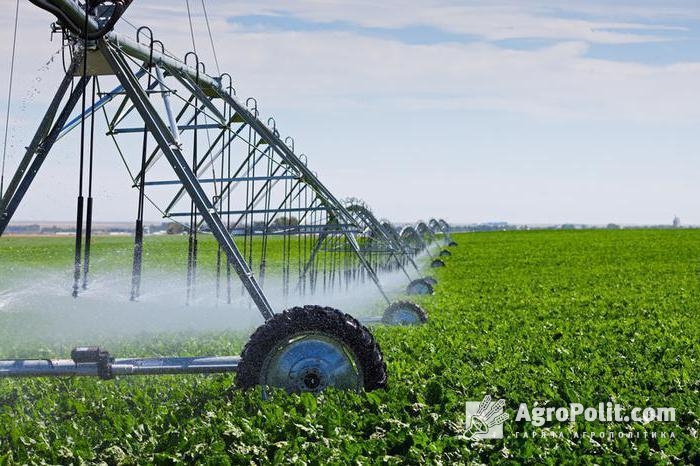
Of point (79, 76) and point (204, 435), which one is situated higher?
point (79, 76)

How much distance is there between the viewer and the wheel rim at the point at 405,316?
1234 cm

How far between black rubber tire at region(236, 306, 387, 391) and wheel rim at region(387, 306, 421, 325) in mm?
6280

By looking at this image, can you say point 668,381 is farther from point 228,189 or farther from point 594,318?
point 594,318

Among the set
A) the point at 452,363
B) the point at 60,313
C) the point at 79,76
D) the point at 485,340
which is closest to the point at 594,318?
the point at 485,340

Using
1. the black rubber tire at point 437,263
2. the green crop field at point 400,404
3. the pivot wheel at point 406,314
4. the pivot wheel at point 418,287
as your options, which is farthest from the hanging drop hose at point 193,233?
the black rubber tire at point 437,263

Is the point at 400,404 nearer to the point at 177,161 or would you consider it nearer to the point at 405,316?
the point at 177,161

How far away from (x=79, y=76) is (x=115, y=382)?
100 inches

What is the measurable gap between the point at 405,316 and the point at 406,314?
3 cm

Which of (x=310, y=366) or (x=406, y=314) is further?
(x=406, y=314)

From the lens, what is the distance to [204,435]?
527cm

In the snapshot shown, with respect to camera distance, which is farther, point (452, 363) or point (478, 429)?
point (452, 363)

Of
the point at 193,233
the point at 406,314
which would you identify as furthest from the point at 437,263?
the point at 193,233

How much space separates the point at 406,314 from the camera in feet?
41.1

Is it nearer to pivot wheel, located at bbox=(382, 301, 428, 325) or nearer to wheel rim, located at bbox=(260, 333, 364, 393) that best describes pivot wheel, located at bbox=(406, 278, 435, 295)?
pivot wheel, located at bbox=(382, 301, 428, 325)
